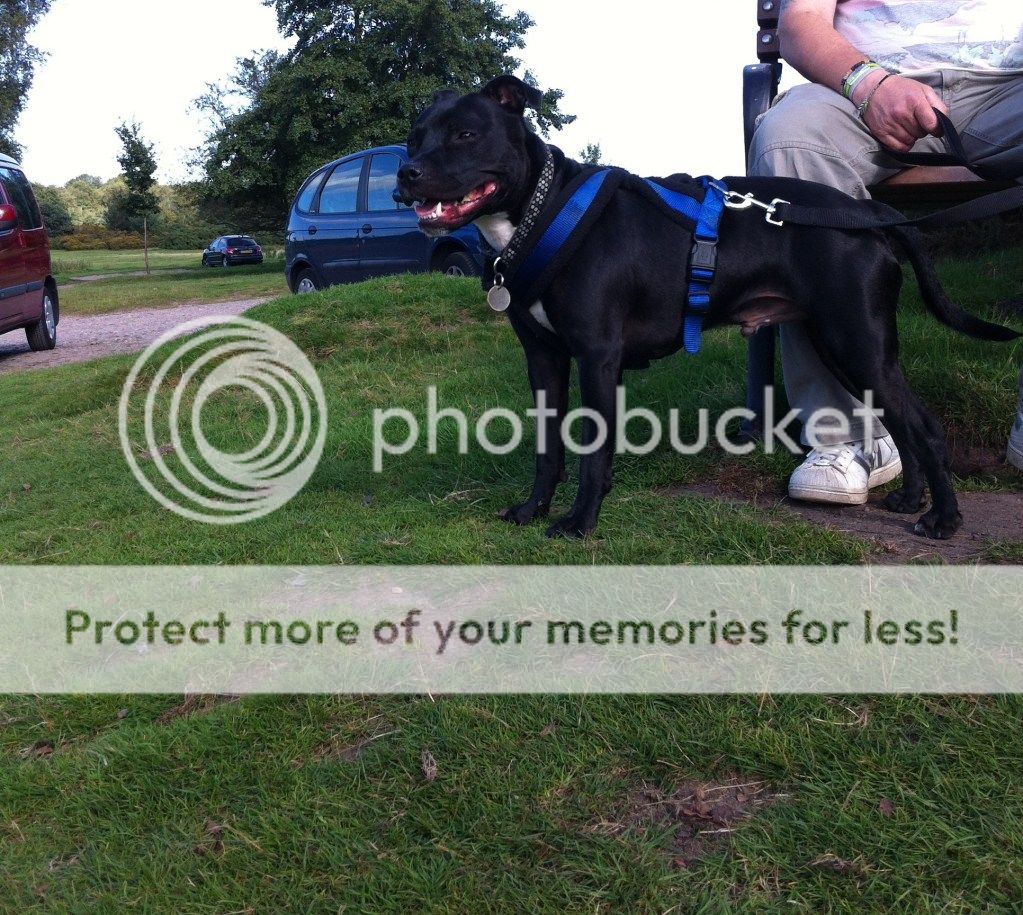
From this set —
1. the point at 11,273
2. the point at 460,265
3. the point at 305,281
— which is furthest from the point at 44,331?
the point at 460,265

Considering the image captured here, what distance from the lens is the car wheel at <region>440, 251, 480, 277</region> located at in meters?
9.59

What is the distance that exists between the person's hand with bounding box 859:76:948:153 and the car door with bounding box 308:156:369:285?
8744mm

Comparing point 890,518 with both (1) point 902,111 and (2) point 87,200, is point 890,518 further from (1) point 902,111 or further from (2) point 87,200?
(2) point 87,200

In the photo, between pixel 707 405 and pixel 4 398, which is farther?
pixel 4 398

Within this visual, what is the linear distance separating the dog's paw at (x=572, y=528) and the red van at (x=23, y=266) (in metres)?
9.37

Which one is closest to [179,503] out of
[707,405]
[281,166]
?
[707,405]

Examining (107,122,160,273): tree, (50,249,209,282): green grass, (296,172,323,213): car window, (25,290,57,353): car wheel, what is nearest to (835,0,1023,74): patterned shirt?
(296,172,323,213): car window

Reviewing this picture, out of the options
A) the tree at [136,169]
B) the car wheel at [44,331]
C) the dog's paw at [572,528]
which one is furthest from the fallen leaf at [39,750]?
the tree at [136,169]

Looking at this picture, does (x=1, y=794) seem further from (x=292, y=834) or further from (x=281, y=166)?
(x=281, y=166)

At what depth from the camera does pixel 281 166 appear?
103 ft

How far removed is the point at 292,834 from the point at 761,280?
209 centimetres

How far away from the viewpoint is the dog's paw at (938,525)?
2.80 m

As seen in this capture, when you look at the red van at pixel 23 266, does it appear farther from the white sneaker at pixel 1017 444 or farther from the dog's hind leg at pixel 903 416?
the white sneaker at pixel 1017 444

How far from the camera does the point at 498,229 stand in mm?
3037
